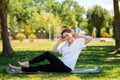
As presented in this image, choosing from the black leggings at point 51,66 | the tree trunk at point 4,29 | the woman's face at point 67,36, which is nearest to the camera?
the black leggings at point 51,66

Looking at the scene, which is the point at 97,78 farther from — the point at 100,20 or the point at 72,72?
the point at 100,20

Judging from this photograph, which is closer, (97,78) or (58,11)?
(97,78)

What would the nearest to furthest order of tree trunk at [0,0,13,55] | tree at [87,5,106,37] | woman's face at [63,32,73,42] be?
woman's face at [63,32,73,42], tree trunk at [0,0,13,55], tree at [87,5,106,37]

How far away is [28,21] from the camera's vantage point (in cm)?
8788

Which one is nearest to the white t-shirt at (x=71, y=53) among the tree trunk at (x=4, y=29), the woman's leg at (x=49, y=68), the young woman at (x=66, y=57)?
the young woman at (x=66, y=57)

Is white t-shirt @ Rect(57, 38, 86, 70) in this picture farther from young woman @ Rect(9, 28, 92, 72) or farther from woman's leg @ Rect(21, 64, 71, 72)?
woman's leg @ Rect(21, 64, 71, 72)

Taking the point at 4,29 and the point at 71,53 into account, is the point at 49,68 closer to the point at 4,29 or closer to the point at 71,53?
the point at 71,53

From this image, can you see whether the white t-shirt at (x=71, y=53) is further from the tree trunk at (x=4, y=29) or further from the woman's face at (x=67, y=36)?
the tree trunk at (x=4, y=29)

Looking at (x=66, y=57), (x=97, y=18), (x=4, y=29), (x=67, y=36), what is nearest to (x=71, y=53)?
(x=66, y=57)

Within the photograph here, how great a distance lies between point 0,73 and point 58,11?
104m

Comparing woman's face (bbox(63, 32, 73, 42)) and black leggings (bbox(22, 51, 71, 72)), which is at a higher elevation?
woman's face (bbox(63, 32, 73, 42))

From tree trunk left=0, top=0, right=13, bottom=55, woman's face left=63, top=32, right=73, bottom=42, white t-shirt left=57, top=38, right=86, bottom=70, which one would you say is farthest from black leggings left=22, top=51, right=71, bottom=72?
tree trunk left=0, top=0, right=13, bottom=55

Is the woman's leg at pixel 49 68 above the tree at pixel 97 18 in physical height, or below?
above

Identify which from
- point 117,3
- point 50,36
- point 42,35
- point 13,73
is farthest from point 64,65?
point 42,35
